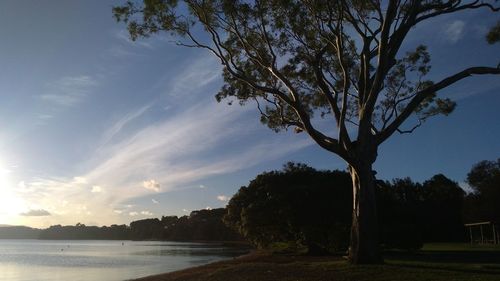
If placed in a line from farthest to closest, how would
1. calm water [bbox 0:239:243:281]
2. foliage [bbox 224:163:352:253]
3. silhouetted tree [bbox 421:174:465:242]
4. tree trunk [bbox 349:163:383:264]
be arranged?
1. silhouetted tree [bbox 421:174:465:242]
2. foliage [bbox 224:163:352:253]
3. calm water [bbox 0:239:243:281]
4. tree trunk [bbox 349:163:383:264]

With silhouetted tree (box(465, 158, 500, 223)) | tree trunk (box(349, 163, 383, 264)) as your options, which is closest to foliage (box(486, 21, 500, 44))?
tree trunk (box(349, 163, 383, 264))

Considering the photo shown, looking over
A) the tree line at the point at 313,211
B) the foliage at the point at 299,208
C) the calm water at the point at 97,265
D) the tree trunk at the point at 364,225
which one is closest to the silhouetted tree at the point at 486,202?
the tree line at the point at 313,211

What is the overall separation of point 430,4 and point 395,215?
81.6 feet

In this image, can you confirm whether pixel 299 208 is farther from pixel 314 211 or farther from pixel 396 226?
pixel 396 226

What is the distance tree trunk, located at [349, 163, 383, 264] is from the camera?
22.0 meters

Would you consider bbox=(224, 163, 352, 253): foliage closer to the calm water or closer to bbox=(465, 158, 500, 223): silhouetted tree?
the calm water

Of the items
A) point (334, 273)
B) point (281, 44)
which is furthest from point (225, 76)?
point (334, 273)

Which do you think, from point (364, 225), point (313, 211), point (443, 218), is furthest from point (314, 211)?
point (443, 218)

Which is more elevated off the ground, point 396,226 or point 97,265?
point 396,226

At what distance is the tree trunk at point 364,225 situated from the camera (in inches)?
864

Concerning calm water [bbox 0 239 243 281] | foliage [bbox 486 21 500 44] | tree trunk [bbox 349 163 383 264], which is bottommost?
calm water [bbox 0 239 243 281]

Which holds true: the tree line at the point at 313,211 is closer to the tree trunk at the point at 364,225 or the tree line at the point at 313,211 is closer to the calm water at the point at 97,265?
the calm water at the point at 97,265

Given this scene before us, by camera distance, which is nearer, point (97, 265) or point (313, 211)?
point (313, 211)

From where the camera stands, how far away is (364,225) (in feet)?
72.3
